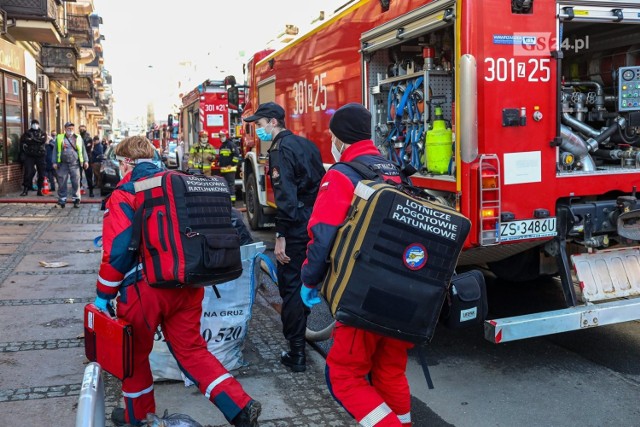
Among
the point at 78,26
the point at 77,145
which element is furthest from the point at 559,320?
the point at 78,26

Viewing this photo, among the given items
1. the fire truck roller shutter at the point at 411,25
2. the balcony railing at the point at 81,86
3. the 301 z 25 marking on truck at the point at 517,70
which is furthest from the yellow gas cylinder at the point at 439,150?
the balcony railing at the point at 81,86

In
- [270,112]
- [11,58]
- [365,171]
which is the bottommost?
[365,171]

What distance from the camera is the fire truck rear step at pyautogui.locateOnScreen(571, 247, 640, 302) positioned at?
14.6 ft

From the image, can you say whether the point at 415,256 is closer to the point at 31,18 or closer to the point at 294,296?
the point at 294,296

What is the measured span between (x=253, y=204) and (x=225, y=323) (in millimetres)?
6692

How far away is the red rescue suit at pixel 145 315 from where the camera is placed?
10.6 ft

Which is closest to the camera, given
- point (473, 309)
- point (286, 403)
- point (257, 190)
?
point (473, 309)

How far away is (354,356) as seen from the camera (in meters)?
2.84

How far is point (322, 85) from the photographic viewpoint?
695cm

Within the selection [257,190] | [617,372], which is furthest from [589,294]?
[257,190]

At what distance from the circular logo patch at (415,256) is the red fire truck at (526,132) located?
4.77 ft

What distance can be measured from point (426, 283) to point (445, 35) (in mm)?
3285

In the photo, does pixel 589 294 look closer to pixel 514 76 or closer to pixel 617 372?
pixel 617 372

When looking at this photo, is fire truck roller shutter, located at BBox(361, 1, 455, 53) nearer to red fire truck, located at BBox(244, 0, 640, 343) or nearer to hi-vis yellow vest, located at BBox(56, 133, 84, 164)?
red fire truck, located at BBox(244, 0, 640, 343)
